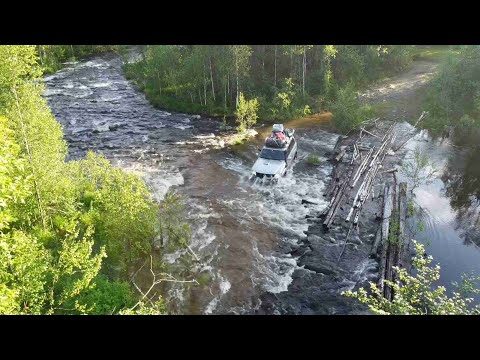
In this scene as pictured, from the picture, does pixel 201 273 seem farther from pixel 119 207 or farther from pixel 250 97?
pixel 250 97

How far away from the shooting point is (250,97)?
124 feet

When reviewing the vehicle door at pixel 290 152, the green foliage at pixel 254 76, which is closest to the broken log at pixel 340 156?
the vehicle door at pixel 290 152

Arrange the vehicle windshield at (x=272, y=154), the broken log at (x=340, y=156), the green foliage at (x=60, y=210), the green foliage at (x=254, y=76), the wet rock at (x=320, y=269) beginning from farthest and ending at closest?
the green foliage at (x=254, y=76) → the broken log at (x=340, y=156) → the vehicle windshield at (x=272, y=154) → the wet rock at (x=320, y=269) → the green foliage at (x=60, y=210)

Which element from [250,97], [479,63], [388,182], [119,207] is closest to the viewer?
[119,207]

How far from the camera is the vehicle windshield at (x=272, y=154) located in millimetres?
24891

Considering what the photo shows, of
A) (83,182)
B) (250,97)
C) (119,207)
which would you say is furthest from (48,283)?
(250,97)

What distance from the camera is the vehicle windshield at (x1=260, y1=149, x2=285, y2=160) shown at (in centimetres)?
2489

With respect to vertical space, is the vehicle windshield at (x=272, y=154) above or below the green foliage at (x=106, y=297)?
above

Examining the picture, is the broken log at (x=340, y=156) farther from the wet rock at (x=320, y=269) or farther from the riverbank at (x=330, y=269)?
the wet rock at (x=320, y=269)

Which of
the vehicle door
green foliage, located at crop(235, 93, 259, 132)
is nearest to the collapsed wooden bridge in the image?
the vehicle door

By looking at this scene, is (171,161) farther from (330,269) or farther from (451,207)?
(451,207)

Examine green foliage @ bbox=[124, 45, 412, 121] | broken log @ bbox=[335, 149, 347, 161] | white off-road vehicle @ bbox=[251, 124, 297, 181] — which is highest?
green foliage @ bbox=[124, 45, 412, 121]

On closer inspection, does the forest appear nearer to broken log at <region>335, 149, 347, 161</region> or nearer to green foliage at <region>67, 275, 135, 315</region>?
green foliage at <region>67, 275, 135, 315</region>
